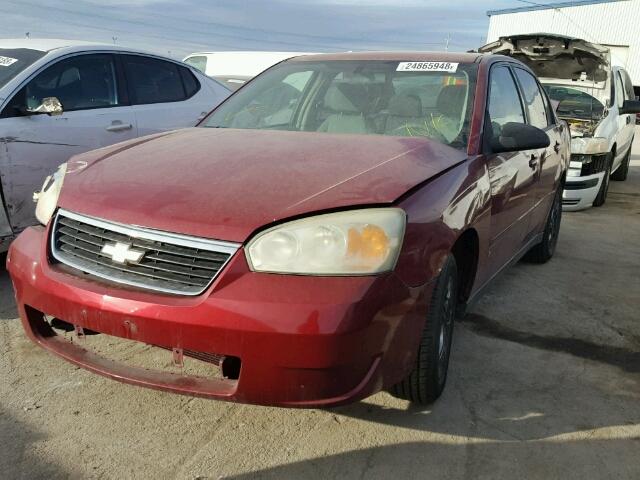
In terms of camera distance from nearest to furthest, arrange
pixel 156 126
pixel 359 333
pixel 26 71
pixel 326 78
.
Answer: pixel 359 333, pixel 326 78, pixel 26 71, pixel 156 126

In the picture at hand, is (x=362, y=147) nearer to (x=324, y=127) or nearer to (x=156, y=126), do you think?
(x=324, y=127)

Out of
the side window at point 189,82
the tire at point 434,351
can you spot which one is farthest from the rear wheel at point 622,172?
the tire at point 434,351

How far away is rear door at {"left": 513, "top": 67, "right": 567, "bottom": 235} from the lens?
163 inches

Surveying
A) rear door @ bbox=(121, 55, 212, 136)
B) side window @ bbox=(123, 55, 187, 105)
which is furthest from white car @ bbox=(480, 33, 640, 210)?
side window @ bbox=(123, 55, 187, 105)

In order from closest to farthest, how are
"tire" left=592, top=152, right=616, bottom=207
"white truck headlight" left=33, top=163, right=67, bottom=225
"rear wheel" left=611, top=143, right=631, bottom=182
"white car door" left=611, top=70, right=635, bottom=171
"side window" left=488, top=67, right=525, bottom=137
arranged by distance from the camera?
"white truck headlight" left=33, top=163, right=67, bottom=225, "side window" left=488, top=67, right=525, bottom=137, "tire" left=592, top=152, right=616, bottom=207, "white car door" left=611, top=70, right=635, bottom=171, "rear wheel" left=611, top=143, right=631, bottom=182

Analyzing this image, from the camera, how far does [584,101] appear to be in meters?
8.11

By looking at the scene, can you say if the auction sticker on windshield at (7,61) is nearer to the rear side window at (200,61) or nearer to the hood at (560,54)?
the hood at (560,54)

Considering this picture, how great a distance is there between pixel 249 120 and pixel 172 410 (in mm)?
1702

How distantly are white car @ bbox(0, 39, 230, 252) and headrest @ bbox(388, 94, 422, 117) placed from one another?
236 cm

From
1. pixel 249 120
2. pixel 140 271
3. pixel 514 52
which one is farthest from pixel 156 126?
pixel 514 52

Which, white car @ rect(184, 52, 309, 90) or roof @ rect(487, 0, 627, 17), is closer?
white car @ rect(184, 52, 309, 90)

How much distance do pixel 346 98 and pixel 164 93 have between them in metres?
2.59

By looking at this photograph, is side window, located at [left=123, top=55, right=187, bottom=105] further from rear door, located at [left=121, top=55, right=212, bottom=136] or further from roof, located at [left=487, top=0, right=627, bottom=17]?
roof, located at [left=487, top=0, right=627, bottom=17]

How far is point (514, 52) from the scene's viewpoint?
8.41 metres
